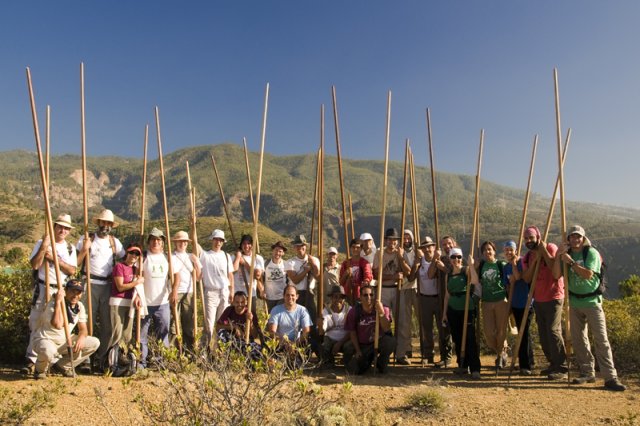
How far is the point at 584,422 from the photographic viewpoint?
16.0ft

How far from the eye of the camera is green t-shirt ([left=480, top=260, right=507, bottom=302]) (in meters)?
6.77

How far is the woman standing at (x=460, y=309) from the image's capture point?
6.72 meters

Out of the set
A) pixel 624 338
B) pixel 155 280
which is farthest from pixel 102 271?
pixel 624 338

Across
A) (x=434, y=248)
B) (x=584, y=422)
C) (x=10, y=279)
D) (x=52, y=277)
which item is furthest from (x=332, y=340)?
(x=10, y=279)

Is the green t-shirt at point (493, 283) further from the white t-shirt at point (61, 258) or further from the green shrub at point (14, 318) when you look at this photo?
the green shrub at point (14, 318)

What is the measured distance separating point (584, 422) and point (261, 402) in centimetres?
348

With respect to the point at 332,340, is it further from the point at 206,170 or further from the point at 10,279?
the point at 206,170

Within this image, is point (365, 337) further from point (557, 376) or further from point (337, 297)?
point (557, 376)

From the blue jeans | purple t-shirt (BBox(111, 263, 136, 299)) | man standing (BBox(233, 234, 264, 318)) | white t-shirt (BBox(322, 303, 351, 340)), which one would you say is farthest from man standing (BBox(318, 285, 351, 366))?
purple t-shirt (BBox(111, 263, 136, 299))

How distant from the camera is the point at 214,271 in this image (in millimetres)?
7102

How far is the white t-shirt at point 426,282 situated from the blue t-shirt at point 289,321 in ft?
6.68

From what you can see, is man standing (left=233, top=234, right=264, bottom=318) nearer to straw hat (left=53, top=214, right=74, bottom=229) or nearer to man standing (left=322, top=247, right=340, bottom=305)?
man standing (left=322, top=247, right=340, bottom=305)

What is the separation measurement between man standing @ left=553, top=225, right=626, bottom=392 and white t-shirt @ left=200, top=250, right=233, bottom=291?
15.2 feet

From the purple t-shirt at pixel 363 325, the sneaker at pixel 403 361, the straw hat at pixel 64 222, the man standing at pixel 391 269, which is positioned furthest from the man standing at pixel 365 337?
the straw hat at pixel 64 222
